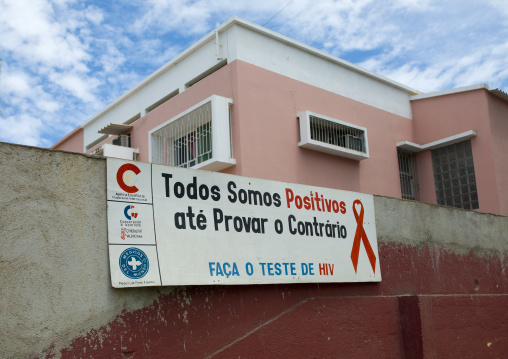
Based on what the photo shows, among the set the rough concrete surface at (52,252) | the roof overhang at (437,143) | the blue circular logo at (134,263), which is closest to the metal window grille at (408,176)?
the roof overhang at (437,143)

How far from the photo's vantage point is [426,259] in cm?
711

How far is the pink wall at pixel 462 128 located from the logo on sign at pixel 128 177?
9.88 meters

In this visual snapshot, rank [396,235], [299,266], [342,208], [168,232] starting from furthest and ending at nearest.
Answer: [396,235]
[342,208]
[299,266]
[168,232]

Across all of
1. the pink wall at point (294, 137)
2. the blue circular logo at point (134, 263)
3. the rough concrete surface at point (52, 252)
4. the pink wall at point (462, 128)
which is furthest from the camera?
the pink wall at point (462, 128)

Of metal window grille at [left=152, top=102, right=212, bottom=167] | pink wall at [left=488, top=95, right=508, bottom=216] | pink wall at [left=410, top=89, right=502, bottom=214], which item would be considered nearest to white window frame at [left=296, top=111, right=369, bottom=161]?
metal window grille at [left=152, top=102, right=212, bottom=167]

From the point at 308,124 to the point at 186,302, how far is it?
719 centimetres

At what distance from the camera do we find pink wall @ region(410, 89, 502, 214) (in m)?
12.4

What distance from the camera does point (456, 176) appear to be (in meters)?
13.1

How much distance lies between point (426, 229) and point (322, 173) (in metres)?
4.65

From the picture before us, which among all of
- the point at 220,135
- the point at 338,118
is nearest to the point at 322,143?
the point at 338,118

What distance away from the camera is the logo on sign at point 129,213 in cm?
440

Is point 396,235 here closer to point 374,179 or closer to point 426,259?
point 426,259

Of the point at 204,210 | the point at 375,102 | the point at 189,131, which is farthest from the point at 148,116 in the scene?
the point at 204,210

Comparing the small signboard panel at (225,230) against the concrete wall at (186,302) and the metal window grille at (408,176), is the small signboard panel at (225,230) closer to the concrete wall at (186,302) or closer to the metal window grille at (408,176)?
A: the concrete wall at (186,302)
